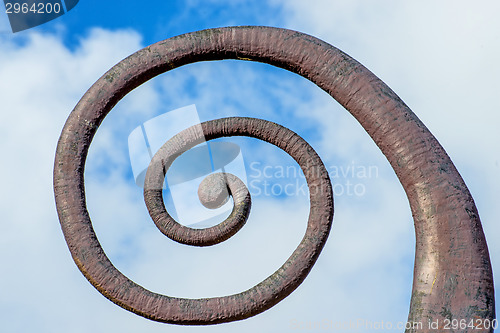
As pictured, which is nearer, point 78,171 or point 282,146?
A: point 78,171

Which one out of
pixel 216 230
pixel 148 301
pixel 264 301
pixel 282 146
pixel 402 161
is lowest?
pixel 148 301

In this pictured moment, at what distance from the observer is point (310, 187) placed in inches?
116

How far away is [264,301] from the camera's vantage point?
8.02 ft

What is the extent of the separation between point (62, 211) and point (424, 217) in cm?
142

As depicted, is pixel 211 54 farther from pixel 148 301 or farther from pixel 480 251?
pixel 480 251

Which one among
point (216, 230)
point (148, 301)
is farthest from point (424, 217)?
point (216, 230)

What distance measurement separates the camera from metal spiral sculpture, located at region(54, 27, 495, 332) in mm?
1682

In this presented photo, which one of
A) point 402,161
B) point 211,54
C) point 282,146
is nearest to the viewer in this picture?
point 402,161

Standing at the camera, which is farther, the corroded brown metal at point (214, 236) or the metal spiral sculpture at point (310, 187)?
the corroded brown metal at point (214, 236)

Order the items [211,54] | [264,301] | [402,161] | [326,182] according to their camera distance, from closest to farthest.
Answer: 1. [402,161]
2. [211,54]
3. [264,301]
4. [326,182]

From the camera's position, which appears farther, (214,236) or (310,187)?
(214,236)

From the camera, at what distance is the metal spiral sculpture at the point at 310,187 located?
66.2 inches

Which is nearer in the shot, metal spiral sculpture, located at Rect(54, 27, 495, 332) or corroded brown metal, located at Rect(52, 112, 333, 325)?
metal spiral sculpture, located at Rect(54, 27, 495, 332)

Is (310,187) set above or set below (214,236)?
above
